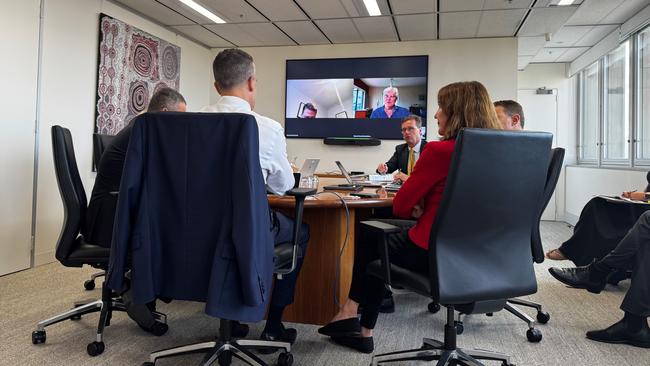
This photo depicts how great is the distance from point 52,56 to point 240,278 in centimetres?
355

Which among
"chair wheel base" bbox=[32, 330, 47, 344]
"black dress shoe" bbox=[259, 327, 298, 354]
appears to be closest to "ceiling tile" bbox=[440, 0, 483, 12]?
"black dress shoe" bbox=[259, 327, 298, 354]

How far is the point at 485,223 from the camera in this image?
150 cm

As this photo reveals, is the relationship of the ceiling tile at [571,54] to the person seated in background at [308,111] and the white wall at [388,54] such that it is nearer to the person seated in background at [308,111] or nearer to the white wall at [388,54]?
the white wall at [388,54]

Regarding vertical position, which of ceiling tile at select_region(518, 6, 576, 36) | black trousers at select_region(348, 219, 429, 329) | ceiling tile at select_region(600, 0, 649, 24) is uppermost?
ceiling tile at select_region(600, 0, 649, 24)

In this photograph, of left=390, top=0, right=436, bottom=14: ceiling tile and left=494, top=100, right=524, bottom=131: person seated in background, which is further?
left=390, top=0, right=436, bottom=14: ceiling tile

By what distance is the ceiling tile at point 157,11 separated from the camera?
4648mm

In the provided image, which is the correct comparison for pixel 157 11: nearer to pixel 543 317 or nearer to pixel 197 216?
pixel 197 216

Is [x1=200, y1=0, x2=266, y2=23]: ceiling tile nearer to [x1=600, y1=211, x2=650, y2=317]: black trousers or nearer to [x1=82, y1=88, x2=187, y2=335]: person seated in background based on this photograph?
[x1=82, y1=88, x2=187, y2=335]: person seated in background

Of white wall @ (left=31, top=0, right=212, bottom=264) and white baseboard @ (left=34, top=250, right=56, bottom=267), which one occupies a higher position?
white wall @ (left=31, top=0, right=212, bottom=264)

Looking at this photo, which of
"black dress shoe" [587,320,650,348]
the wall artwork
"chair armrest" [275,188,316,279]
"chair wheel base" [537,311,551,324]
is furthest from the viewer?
the wall artwork

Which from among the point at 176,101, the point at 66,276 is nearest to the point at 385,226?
the point at 176,101

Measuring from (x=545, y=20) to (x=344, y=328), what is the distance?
455 cm

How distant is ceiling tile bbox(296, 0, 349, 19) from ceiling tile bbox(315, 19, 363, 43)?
0.17 m

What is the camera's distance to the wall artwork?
14.3 feet
